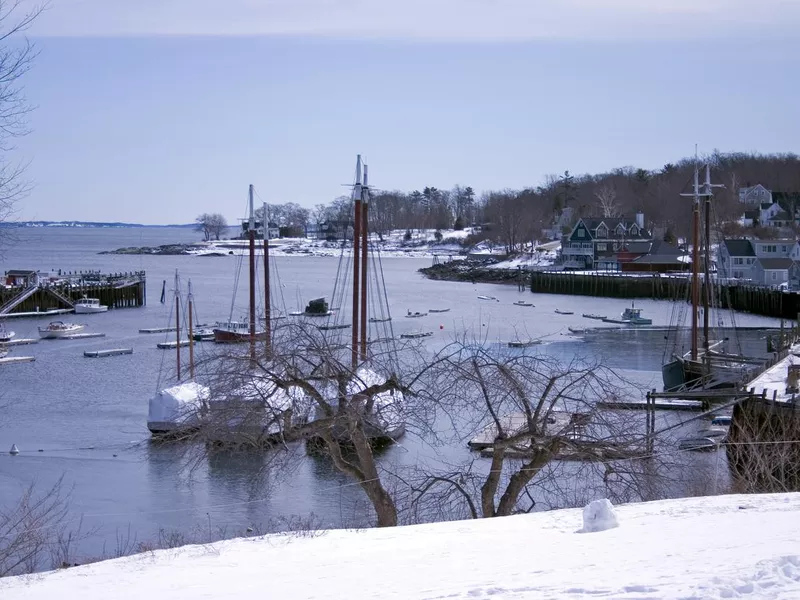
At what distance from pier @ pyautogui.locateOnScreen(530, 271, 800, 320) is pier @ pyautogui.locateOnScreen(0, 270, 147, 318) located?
3655cm

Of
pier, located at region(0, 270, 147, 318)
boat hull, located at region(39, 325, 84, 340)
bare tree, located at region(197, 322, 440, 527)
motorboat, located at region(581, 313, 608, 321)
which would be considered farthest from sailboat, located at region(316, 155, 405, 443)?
pier, located at region(0, 270, 147, 318)

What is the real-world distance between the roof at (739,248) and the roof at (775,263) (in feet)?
15.0

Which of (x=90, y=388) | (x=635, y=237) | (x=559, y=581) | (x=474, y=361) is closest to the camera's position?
(x=559, y=581)

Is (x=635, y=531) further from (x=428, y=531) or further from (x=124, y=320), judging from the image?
(x=124, y=320)

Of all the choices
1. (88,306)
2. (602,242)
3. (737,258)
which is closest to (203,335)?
(88,306)

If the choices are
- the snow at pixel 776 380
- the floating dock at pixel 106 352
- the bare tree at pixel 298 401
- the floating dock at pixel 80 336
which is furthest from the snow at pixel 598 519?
the floating dock at pixel 80 336

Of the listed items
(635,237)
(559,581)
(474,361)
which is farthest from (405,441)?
(635,237)

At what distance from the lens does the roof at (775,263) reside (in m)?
75.8

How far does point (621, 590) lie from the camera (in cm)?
670

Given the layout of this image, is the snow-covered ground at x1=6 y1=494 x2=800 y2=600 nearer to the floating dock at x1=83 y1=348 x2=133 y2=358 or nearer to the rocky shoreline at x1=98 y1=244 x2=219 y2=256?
the floating dock at x1=83 y1=348 x2=133 y2=358

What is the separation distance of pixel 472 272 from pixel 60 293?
1921 inches

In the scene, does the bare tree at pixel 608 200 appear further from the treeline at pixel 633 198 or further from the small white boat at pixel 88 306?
the small white boat at pixel 88 306

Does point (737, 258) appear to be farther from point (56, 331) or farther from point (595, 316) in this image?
point (56, 331)

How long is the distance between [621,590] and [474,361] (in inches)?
238
